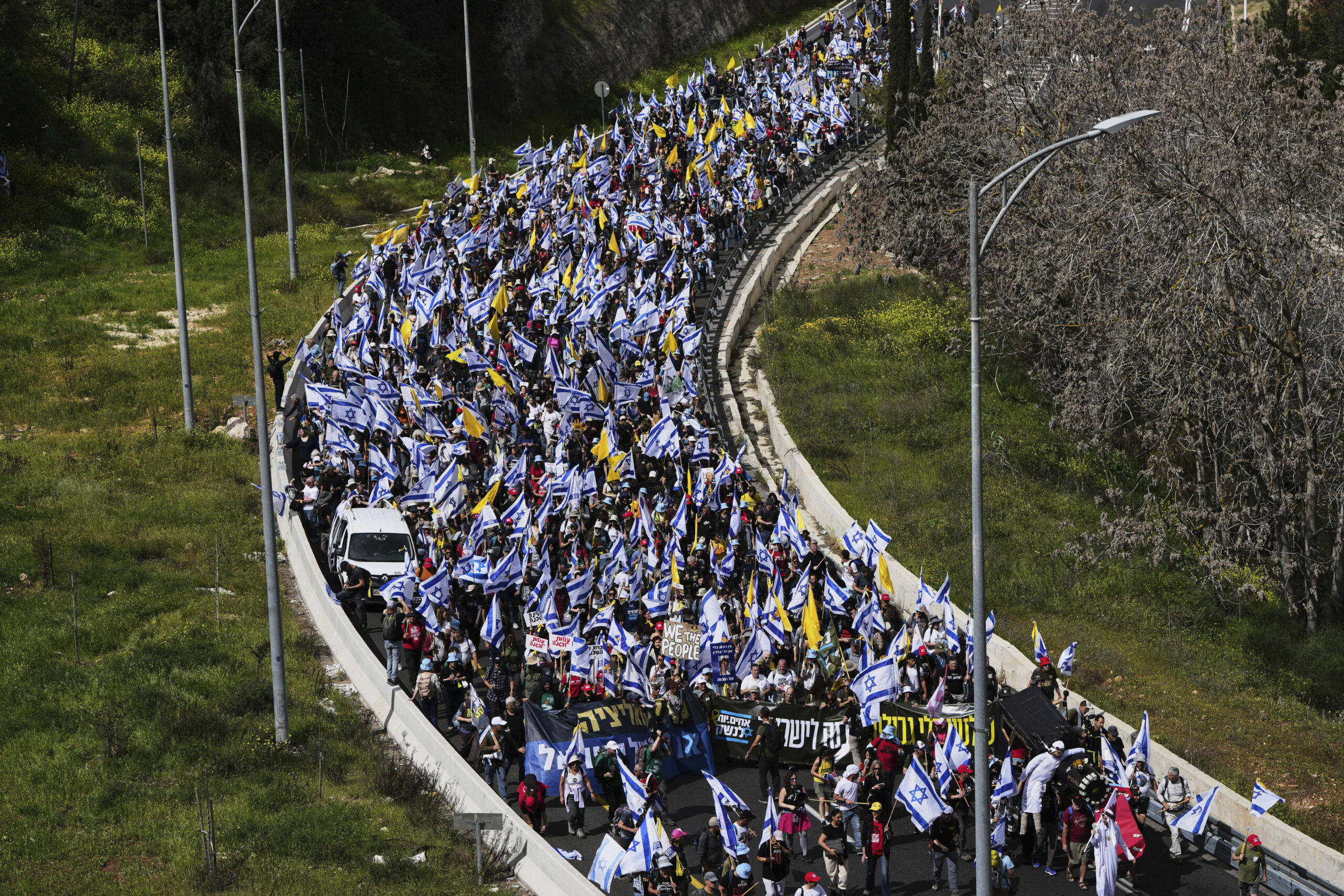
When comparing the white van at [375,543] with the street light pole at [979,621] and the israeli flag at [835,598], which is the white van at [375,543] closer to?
the israeli flag at [835,598]

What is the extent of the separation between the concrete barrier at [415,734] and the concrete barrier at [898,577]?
751 cm

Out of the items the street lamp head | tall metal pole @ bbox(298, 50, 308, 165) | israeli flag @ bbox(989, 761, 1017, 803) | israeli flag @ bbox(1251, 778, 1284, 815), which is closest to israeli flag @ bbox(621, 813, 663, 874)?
israeli flag @ bbox(989, 761, 1017, 803)

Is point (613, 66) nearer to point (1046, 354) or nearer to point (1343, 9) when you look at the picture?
point (1343, 9)

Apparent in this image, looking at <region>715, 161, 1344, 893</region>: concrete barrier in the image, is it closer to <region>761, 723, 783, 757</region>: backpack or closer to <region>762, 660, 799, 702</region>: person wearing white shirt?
<region>762, 660, 799, 702</region>: person wearing white shirt

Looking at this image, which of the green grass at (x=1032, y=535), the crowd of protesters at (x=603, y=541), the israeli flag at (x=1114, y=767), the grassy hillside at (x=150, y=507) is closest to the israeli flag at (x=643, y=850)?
the crowd of protesters at (x=603, y=541)

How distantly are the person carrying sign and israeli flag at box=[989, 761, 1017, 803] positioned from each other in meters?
2.57

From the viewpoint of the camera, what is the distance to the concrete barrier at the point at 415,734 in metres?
16.2

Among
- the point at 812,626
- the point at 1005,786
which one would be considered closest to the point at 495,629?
the point at 812,626

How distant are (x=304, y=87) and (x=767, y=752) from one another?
1680 inches

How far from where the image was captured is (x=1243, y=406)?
2528 centimetres

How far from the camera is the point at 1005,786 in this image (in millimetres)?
16391

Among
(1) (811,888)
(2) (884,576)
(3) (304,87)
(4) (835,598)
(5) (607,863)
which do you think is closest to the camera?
(1) (811,888)

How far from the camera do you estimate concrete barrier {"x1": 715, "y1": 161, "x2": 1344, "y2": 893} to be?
55.0ft

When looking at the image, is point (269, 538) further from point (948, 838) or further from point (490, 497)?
point (948, 838)
